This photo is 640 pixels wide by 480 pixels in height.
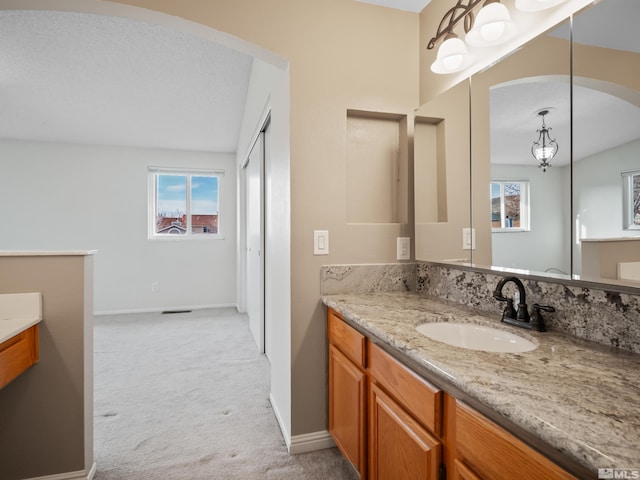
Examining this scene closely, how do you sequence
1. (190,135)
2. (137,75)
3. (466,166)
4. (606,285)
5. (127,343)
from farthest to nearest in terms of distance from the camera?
(190,135) → (127,343) → (137,75) → (466,166) → (606,285)

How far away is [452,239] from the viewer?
5.58 feet

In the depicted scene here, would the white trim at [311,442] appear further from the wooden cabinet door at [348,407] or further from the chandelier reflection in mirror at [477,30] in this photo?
the chandelier reflection in mirror at [477,30]

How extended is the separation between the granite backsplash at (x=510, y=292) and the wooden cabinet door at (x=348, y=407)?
400 mm

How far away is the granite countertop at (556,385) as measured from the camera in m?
0.56

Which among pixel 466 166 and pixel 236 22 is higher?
pixel 236 22

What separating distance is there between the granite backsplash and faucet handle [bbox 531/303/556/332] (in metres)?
0.03

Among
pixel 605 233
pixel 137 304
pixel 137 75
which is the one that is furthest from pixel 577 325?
pixel 137 304

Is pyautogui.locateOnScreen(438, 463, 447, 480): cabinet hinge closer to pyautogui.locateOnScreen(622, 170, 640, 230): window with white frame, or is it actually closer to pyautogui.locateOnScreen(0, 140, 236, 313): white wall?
pyautogui.locateOnScreen(622, 170, 640, 230): window with white frame

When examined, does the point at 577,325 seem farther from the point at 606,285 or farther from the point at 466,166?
the point at 466,166

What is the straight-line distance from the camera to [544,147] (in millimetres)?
1239

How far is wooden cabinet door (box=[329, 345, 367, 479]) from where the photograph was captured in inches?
56.1

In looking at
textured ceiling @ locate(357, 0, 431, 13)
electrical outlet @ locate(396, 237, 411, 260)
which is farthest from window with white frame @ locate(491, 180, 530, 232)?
textured ceiling @ locate(357, 0, 431, 13)

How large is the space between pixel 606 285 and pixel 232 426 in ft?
6.70

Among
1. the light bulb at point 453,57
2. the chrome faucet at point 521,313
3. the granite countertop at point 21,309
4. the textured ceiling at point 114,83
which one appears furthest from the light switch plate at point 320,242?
the textured ceiling at point 114,83
